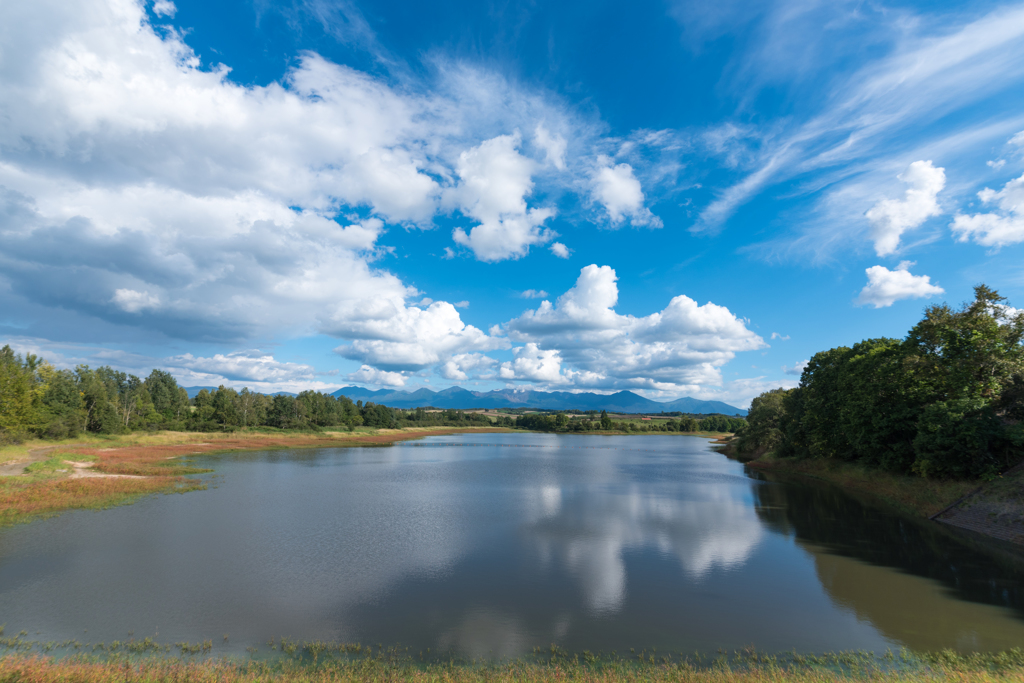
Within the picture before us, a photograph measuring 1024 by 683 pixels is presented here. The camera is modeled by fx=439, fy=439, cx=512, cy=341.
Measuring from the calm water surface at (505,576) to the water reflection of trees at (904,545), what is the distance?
14 cm

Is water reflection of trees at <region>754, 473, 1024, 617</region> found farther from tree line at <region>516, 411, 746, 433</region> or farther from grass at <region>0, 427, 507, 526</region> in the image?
tree line at <region>516, 411, 746, 433</region>

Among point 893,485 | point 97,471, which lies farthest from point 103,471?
point 893,485

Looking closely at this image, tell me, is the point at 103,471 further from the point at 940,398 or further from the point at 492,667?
the point at 940,398

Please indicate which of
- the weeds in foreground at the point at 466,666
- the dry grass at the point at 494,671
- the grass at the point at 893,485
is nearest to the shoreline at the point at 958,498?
the grass at the point at 893,485

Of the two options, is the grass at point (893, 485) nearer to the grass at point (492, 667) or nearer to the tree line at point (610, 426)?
the grass at point (492, 667)

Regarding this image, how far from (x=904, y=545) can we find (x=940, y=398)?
1654 centimetres

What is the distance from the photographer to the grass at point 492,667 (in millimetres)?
9609

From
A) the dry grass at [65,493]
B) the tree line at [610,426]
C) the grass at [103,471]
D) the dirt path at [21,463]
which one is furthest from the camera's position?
the tree line at [610,426]

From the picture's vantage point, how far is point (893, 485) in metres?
34.2

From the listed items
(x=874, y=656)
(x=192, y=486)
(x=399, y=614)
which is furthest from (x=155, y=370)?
(x=874, y=656)

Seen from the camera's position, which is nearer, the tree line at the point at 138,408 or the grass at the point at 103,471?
the grass at the point at 103,471

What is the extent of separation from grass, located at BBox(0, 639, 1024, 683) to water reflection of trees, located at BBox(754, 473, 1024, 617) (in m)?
→ 7.01

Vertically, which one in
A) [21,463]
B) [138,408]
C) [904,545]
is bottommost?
[904,545]

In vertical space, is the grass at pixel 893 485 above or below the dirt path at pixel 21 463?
below
